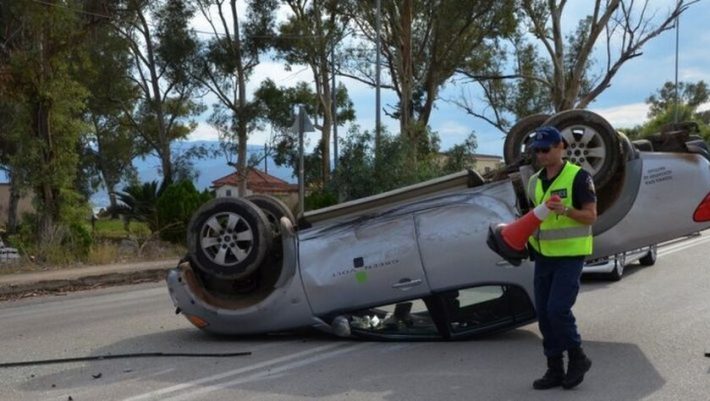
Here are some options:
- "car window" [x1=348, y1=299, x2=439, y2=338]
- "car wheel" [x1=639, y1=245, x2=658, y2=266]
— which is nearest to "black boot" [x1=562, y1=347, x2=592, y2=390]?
"car window" [x1=348, y1=299, x2=439, y2=338]

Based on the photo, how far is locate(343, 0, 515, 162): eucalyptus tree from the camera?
103ft

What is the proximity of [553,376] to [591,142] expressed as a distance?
2.41 m

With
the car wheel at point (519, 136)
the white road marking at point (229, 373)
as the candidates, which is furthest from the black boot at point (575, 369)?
the car wheel at point (519, 136)

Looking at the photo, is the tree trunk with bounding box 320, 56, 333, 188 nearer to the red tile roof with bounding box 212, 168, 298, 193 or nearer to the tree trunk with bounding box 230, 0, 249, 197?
the tree trunk with bounding box 230, 0, 249, 197

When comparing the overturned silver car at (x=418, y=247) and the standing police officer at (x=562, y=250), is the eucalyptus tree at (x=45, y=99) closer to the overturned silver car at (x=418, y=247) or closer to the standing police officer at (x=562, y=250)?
the overturned silver car at (x=418, y=247)

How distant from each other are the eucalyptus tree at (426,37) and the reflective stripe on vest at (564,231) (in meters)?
24.1

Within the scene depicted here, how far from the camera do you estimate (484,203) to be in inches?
264

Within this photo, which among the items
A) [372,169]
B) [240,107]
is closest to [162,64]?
[240,107]

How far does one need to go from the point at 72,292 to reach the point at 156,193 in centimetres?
1217

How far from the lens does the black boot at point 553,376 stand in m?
5.39

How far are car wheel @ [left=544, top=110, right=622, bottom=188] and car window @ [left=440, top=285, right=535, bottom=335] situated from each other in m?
1.24

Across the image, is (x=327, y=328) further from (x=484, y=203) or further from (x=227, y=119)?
(x=227, y=119)

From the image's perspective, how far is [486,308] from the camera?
6859 millimetres

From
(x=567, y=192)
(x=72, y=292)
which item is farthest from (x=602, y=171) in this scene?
(x=72, y=292)
